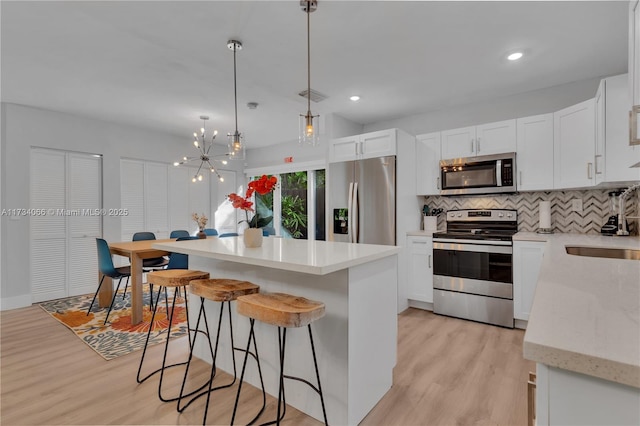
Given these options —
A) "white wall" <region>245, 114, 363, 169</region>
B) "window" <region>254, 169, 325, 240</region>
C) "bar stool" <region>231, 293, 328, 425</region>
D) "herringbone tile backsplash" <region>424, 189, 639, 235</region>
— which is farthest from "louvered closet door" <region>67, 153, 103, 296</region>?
"herringbone tile backsplash" <region>424, 189, 639, 235</region>

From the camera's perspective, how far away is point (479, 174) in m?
3.63

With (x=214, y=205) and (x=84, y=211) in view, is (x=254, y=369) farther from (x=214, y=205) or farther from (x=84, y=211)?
(x=214, y=205)

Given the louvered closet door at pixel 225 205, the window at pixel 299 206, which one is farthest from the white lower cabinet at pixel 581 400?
the louvered closet door at pixel 225 205

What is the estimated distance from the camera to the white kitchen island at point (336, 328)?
67.1 inches

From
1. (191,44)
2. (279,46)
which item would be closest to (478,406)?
(279,46)

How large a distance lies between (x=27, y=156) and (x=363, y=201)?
4.43 meters

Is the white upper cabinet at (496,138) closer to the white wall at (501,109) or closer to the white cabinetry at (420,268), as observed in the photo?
the white wall at (501,109)

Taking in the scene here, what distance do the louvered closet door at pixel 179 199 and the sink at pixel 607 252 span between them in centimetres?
560

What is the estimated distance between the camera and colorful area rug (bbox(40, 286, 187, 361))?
2834 millimetres

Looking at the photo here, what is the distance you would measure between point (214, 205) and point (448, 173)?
4.47m

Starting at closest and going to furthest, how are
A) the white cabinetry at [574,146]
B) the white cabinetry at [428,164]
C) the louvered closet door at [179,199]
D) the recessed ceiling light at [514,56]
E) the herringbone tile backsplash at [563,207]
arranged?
the recessed ceiling light at [514,56] < the white cabinetry at [574,146] < the herringbone tile backsplash at [563,207] < the white cabinetry at [428,164] < the louvered closet door at [179,199]

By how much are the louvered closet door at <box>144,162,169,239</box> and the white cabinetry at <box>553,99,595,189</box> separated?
5682 mm

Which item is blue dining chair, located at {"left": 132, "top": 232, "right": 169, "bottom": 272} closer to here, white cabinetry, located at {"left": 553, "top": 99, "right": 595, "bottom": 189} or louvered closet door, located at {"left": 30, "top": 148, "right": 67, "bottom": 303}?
louvered closet door, located at {"left": 30, "top": 148, "right": 67, "bottom": 303}

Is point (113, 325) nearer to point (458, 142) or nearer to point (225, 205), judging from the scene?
point (225, 205)
